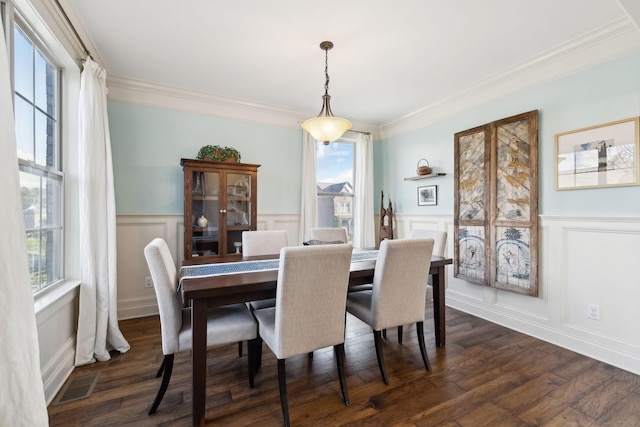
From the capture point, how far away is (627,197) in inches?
86.1

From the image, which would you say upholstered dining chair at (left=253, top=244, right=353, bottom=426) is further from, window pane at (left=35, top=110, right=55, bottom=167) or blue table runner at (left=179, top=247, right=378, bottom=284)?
window pane at (left=35, top=110, right=55, bottom=167)

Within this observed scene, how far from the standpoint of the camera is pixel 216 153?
3330 millimetres

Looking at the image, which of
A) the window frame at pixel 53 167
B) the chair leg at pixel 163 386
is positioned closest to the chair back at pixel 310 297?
the chair leg at pixel 163 386

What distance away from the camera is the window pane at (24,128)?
1.70 m

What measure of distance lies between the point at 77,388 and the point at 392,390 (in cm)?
205

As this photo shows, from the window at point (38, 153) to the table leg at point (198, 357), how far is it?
114 cm

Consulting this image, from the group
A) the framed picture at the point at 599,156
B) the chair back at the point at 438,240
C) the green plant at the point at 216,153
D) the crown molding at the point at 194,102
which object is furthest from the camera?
the green plant at the point at 216,153

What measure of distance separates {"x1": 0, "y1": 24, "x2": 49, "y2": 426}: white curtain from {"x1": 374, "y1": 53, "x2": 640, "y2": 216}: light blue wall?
11.5ft

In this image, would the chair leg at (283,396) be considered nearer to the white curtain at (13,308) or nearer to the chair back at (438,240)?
the white curtain at (13,308)

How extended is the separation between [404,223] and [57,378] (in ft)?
12.7

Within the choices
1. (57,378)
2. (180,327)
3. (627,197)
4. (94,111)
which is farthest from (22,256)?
(627,197)

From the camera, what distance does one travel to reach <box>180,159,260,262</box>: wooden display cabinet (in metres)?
3.08

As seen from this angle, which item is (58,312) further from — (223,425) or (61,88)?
(61,88)

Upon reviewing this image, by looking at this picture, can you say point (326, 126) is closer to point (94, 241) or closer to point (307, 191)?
point (307, 191)
